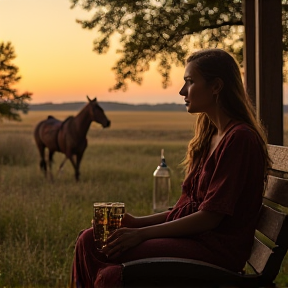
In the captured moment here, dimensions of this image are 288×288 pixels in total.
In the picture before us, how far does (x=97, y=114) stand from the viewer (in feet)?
49.3

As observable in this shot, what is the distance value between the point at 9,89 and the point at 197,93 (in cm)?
664

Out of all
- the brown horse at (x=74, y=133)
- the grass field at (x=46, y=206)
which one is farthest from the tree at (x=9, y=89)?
the brown horse at (x=74, y=133)

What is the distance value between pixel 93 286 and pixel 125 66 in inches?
209

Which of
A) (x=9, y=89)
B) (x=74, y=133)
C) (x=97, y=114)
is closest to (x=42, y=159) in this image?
(x=74, y=133)

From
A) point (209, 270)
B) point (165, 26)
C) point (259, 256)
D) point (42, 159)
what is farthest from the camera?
point (42, 159)

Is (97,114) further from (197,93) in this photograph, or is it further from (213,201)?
(213,201)

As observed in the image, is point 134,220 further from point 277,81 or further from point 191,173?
point 277,81

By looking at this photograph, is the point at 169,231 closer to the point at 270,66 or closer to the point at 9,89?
the point at 270,66

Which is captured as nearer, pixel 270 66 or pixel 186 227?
pixel 186 227

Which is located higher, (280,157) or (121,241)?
(280,157)

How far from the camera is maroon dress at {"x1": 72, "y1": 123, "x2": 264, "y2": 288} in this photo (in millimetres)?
2844

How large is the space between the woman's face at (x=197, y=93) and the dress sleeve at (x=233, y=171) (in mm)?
212

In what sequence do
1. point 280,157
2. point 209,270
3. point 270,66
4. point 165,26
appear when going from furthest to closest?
point 165,26 → point 270,66 → point 280,157 → point 209,270

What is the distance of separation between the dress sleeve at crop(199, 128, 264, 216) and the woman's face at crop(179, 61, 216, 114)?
0.21 metres
